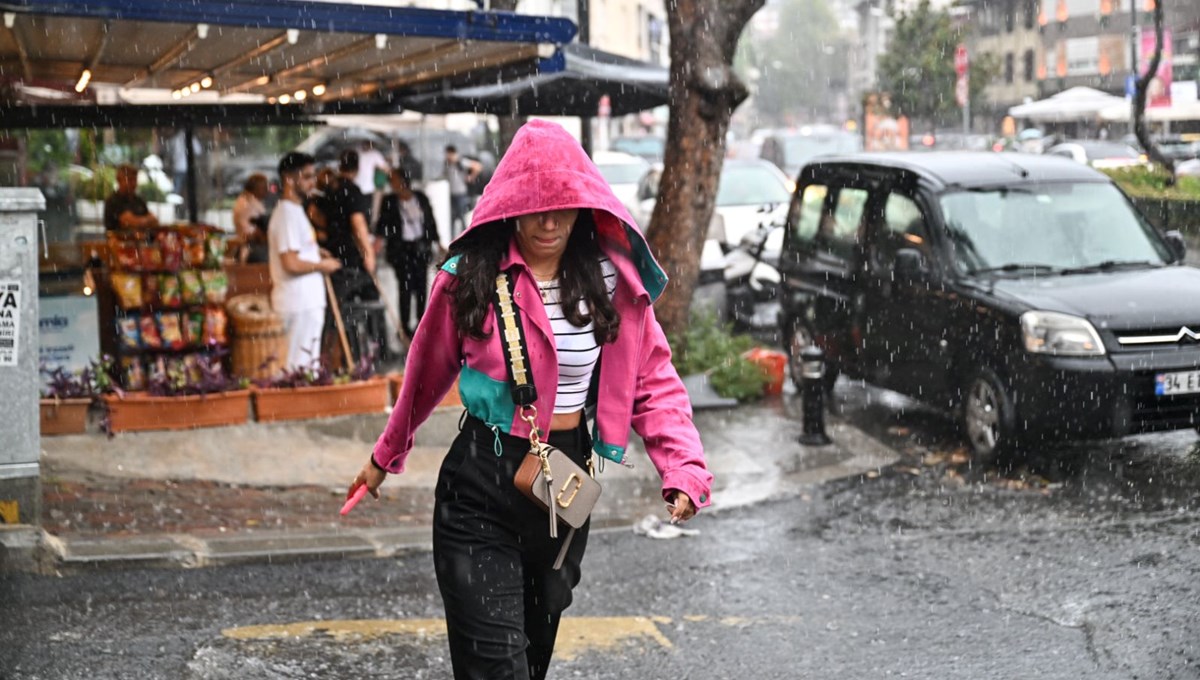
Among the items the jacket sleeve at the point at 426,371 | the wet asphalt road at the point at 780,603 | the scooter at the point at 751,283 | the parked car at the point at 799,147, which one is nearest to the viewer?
the jacket sleeve at the point at 426,371

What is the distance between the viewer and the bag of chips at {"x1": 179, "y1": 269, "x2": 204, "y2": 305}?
9750 mm

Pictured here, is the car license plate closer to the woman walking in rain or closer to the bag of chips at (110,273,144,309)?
the woman walking in rain

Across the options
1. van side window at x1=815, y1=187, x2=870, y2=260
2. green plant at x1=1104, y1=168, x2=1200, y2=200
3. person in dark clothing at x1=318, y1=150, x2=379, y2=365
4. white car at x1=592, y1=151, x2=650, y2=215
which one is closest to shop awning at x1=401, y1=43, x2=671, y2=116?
person in dark clothing at x1=318, y1=150, x2=379, y2=365

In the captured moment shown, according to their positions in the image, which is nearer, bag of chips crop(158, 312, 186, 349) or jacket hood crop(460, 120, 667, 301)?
jacket hood crop(460, 120, 667, 301)

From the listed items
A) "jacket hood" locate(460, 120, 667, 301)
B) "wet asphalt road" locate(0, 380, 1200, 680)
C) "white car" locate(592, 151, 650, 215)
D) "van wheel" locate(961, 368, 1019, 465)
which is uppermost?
"white car" locate(592, 151, 650, 215)

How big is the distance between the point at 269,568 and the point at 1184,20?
61.3m

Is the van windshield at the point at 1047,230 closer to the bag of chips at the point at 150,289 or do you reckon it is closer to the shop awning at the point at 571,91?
the shop awning at the point at 571,91

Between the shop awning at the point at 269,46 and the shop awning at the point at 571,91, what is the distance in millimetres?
942

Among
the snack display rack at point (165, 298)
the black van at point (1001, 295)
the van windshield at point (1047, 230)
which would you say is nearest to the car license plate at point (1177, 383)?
the black van at point (1001, 295)

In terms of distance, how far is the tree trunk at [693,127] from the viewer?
1101 centimetres

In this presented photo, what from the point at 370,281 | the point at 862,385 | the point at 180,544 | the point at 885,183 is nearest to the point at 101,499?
the point at 180,544

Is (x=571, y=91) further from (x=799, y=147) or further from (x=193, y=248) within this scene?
(x=799, y=147)

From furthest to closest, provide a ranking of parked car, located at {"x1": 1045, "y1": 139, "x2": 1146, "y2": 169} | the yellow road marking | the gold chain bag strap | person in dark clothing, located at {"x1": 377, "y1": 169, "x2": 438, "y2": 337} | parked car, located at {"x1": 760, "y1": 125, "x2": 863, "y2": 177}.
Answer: parked car, located at {"x1": 1045, "y1": 139, "x2": 1146, "y2": 169} < parked car, located at {"x1": 760, "y1": 125, "x2": 863, "y2": 177} < person in dark clothing, located at {"x1": 377, "y1": 169, "x2": 438, "y2": 337} < the yellow road marking < the gold chain bag strap

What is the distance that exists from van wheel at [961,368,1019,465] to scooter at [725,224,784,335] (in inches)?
251
